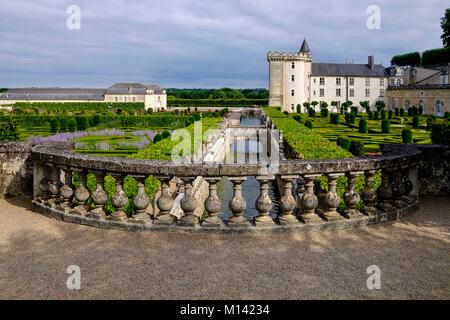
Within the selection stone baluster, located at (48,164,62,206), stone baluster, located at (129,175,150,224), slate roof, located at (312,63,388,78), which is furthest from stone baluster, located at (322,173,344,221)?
slate roof, located at (312,63,388,78)

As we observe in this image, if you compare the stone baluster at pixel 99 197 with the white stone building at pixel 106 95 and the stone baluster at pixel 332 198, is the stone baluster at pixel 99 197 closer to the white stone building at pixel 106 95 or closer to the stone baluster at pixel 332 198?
the stone baluster at pixel 332 198

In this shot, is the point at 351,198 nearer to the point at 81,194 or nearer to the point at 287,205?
the point at 287,205

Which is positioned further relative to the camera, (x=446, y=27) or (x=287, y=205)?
(x=446, y=27)

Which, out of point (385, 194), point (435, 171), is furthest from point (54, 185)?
point (435, 171)

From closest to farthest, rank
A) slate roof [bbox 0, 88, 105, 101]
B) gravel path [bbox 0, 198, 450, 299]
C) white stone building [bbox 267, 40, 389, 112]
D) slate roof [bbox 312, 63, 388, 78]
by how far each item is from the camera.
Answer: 1. gravel path [bbox 0, 198, 450, 299]
2. white stone building [bbox 267, 40, 389, 112]
3. slate roof [bbox 312, 63, 388, 78]
4. slate roof [bbox 0, 88, 105, 101]

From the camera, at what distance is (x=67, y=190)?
547cm

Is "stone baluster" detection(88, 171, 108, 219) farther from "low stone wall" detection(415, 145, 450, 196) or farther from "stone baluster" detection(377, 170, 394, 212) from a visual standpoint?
"low stone wall" detection(415, 145, 450, 196)

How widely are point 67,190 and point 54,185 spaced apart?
32 cm

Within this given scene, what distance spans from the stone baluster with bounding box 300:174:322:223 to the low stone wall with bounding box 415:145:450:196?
2742mm

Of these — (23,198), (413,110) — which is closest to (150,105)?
(413,110)

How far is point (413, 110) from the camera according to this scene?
50.7 m

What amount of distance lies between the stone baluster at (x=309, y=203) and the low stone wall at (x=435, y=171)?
2742mm

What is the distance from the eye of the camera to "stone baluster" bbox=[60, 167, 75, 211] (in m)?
5.46
